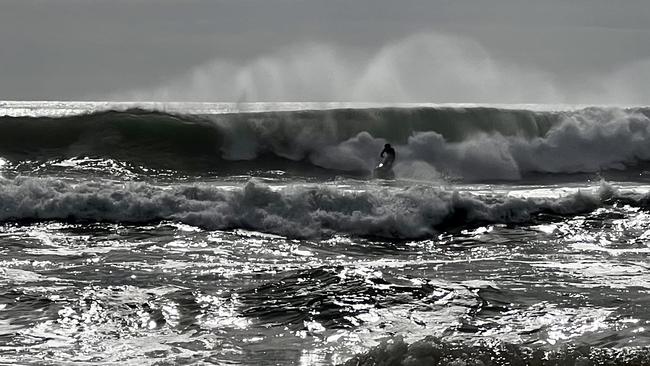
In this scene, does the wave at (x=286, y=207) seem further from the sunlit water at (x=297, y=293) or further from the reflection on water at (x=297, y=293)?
the reflection on water at (x=297, y=293)

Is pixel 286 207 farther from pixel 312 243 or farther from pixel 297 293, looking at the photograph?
pixel 297 293

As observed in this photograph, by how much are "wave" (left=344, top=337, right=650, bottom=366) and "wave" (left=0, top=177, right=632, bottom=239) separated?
633cm

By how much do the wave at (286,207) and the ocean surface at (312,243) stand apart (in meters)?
0.04

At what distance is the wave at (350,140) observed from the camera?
20516 mm

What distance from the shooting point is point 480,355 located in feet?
19.6

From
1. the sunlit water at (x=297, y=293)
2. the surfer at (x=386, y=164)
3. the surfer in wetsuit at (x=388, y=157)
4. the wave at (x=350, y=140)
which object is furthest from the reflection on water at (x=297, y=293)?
the wave at (x=350, y=140)

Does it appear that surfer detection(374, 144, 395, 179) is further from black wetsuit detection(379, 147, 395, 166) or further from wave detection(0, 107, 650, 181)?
wave detection(0, 107, 650, 181)

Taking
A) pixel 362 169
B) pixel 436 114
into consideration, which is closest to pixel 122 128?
pixel 362 169

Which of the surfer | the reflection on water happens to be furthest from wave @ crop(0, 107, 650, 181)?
the reflection on water

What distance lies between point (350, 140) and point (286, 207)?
30.4 ft

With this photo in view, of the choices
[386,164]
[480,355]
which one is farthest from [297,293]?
[386,164]

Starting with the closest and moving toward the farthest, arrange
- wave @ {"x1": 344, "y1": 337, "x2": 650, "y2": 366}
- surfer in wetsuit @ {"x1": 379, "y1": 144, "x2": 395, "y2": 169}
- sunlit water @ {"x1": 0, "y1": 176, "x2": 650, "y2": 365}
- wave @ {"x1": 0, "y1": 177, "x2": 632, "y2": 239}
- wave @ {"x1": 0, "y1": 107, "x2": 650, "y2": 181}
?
wave @ {"x1": 344, "y1": 337, "x2": 650, "y2": 366}, sunlit water @ {"x1": 0, "y1": 176, "x2": 650, "y2": 365}, wave @ {"x1": 0, "y1": 177, "x2": 632, "y2": 239}, surfer in wetsuit @ {"x1": 379, "y1": 144, "x2": 395, "y2": 169}, wave @ {"x1": 0, "y1": 107, "x2": 650, "y2": 181}

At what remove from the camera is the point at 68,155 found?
19984 mm

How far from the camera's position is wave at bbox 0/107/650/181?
20.5 m
